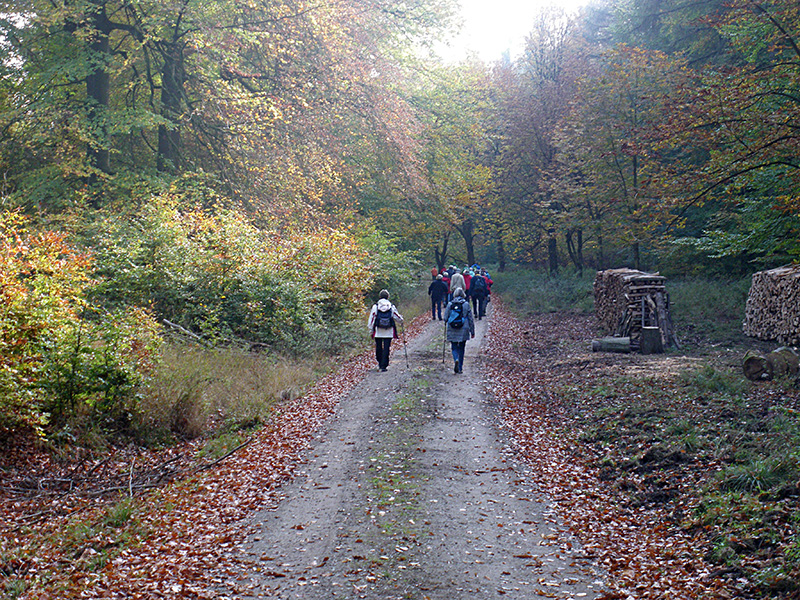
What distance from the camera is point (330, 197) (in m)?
25.0

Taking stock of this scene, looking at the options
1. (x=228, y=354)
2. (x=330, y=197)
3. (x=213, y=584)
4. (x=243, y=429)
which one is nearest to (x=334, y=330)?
(x=228, y=354)

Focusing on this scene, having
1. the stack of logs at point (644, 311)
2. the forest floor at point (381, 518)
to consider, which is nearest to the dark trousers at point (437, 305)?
the stack of logs at point (644, 311)

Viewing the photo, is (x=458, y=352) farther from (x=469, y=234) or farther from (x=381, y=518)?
(x=469, y=234)

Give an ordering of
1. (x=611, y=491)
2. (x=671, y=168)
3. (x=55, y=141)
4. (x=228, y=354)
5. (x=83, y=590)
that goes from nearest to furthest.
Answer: (x=83, y=590), (x=611, y=491), (x=228, y=354), (x=671, y=168), (x=55, y=141)

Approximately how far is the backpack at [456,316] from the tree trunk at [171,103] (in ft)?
33.8

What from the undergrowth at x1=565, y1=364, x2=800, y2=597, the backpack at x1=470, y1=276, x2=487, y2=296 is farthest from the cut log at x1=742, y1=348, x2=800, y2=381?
the backpack at x1=470, y1=276, x2=487, y2=296

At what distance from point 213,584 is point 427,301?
27031 millimetres

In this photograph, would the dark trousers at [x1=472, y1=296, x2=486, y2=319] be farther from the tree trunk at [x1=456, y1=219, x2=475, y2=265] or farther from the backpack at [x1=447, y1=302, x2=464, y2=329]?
the tree trunk at [x1=456, y1=219, x2=475, y2=265]

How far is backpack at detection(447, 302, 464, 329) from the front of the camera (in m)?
14.0

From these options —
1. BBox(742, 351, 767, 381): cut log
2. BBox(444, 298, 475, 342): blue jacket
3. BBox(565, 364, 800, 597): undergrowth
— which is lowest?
BBox(565, 364, 800, 597): undergrowth

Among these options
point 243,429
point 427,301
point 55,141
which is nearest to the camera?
point 243,429

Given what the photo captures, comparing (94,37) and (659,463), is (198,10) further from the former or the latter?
(659,463)

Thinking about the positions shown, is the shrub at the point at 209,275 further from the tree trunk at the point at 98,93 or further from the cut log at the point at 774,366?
the cut log at the point at 774,366

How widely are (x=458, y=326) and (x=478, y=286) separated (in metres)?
10.2
